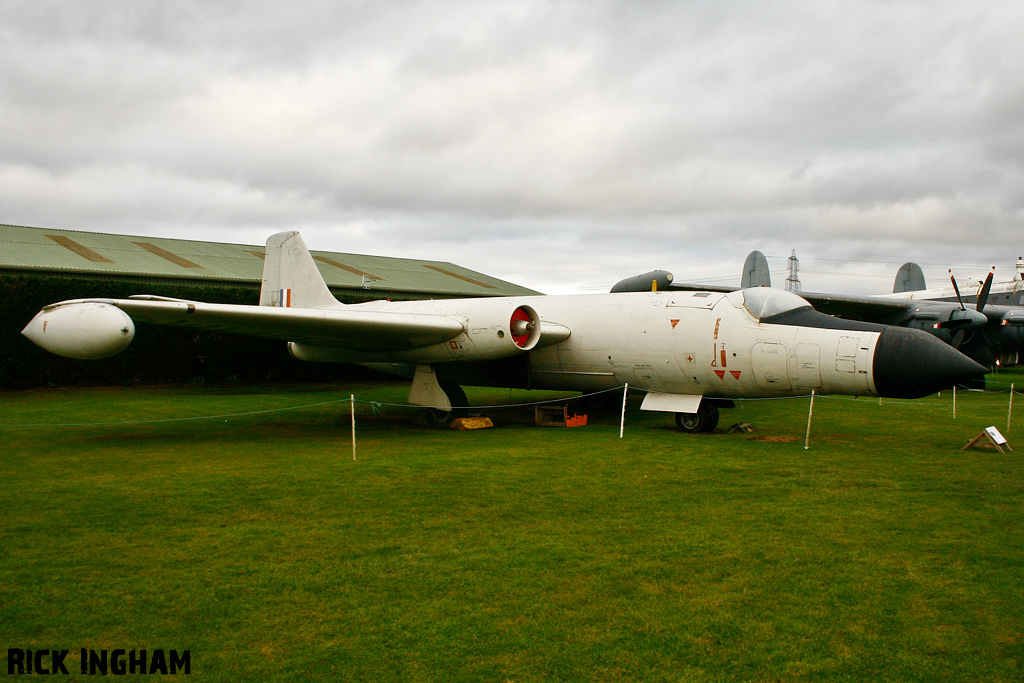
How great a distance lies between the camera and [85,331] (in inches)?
334

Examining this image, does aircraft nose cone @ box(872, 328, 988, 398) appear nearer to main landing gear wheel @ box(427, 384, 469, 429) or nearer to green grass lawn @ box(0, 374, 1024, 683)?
green grass lawn @ box(0, 374, 1024, 683)

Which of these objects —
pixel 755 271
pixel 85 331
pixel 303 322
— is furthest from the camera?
pixel 755 271

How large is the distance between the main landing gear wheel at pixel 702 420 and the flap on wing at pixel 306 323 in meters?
4.12

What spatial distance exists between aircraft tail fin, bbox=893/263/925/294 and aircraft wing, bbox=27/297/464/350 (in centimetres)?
3293

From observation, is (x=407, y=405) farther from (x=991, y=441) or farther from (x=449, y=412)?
(x=991, y=441)

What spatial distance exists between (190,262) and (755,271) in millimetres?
20423

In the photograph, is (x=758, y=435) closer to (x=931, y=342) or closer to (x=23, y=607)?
(x=931, y=342)

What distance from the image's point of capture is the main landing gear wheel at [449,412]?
12602mm

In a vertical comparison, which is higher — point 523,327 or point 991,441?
point 523,327

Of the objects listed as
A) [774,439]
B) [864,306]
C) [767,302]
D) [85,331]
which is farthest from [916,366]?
[864,306]

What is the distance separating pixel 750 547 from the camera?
16.4 feet

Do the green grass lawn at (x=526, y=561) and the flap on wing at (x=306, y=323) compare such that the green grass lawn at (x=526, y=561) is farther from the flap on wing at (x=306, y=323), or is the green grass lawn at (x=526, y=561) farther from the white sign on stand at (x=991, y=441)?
the flap on wing at (x=306, y=323)

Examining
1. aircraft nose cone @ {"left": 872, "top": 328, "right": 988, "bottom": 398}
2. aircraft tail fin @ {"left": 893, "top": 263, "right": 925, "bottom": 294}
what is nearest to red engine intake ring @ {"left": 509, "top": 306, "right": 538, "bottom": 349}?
aircraft nose cone @ {"left": 872, "top": 328, "right": 988, "bottom": 398}

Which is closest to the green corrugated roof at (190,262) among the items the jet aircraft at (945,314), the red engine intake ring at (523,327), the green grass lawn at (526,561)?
the jet aircraft at (945,314)
